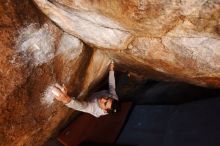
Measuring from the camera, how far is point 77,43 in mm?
3555

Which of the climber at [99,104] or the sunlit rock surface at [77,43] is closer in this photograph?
the sunlit rock surface at [77,43]

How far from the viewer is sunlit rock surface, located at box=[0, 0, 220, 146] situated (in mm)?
Result: 2682

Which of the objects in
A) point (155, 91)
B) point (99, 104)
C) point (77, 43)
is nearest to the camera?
point (77, 43)

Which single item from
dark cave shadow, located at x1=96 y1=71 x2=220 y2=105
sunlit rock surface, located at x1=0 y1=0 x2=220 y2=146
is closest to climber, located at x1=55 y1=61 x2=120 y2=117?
sunlit rock surface, located at x1=0 y1=0 x2=220 y2=146


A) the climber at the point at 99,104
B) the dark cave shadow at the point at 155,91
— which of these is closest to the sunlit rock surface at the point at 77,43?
the climber at the point at 99,104

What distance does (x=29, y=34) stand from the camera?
3.04m

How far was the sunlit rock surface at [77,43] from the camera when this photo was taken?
2.68 metres

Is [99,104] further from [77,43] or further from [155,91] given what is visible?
[155,91]

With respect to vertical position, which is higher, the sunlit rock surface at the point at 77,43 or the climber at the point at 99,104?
the sunlit rock surface at the point at 77,43

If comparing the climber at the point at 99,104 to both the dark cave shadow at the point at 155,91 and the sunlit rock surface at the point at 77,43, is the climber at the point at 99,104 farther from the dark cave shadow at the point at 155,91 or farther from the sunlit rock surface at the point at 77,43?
the dark cave shadow at the point at 155,91

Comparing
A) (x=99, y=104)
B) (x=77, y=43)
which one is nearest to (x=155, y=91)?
(x=99, y=104)

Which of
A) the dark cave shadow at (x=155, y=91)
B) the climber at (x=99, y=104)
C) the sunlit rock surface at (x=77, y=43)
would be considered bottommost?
the dark cave shadow at (x=155, y=91)

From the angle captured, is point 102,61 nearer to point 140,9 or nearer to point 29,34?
point 29,34

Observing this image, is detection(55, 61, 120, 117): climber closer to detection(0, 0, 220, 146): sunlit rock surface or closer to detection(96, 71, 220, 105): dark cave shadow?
detection(0, 0, 220, 146): sunlit rock surface
